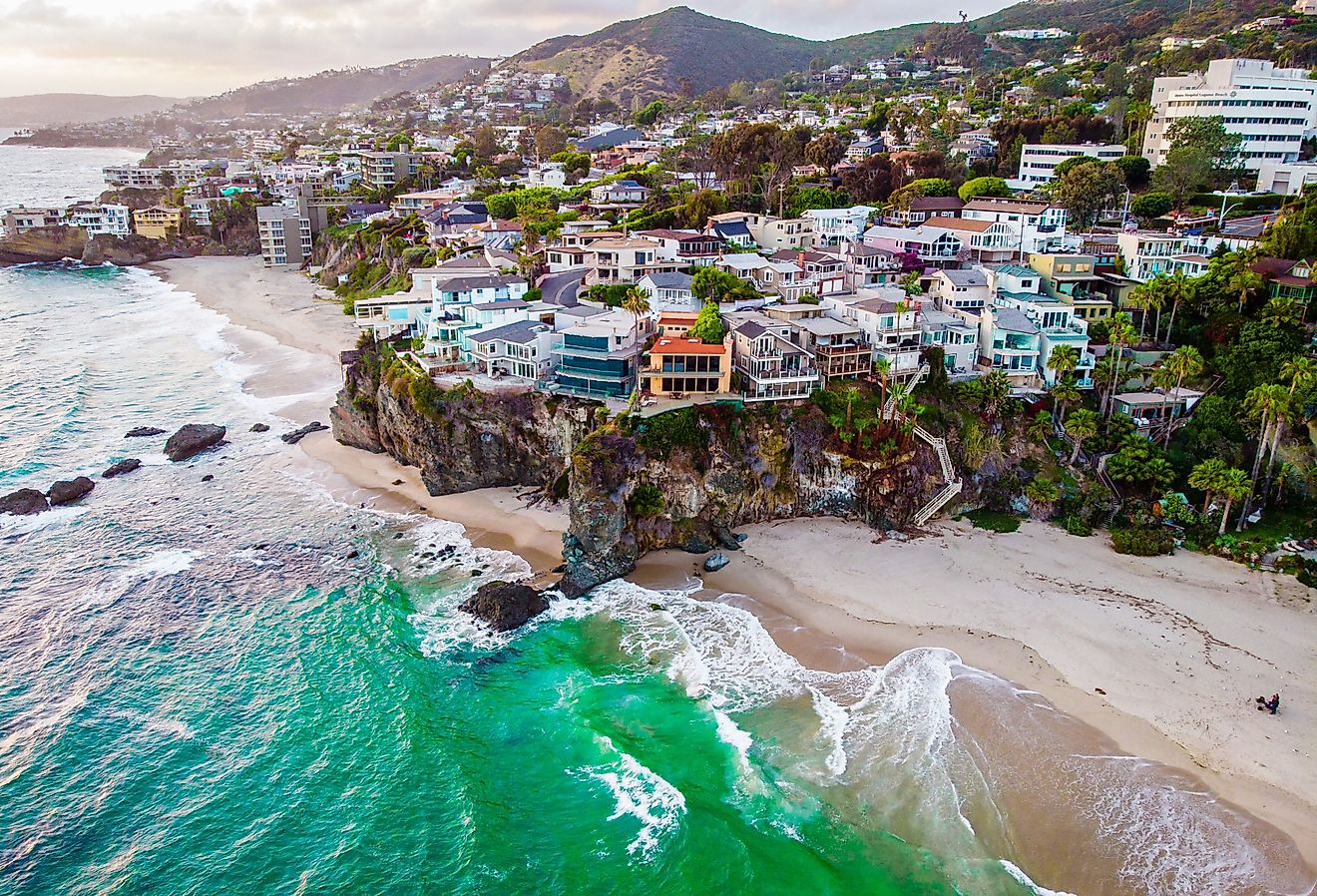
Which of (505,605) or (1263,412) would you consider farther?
(1263,412)

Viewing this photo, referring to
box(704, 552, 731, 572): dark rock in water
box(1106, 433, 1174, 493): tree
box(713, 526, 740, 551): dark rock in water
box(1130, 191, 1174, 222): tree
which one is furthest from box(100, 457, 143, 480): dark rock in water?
box(1130, 191, 1174, 222): tree

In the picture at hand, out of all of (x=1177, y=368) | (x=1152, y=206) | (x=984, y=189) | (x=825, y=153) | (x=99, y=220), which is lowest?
(x=1177, y=368)

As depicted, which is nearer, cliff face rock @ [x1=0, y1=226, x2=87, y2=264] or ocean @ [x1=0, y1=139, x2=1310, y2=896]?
ocean @ [x1=0, y1=139, x2=1310, y2=896]

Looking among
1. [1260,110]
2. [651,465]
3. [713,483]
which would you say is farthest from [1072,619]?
[1260,110]

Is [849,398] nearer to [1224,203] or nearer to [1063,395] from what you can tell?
[1063,395]

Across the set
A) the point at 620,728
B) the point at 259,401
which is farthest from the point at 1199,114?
the point at 259,401

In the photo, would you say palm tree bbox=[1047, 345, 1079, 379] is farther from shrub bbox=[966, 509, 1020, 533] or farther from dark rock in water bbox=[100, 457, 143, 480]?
dark rock in water bbox=[100, 457, 143, 480]

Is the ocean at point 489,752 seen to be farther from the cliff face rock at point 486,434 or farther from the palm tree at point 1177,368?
the palm tree at point 1177,368
